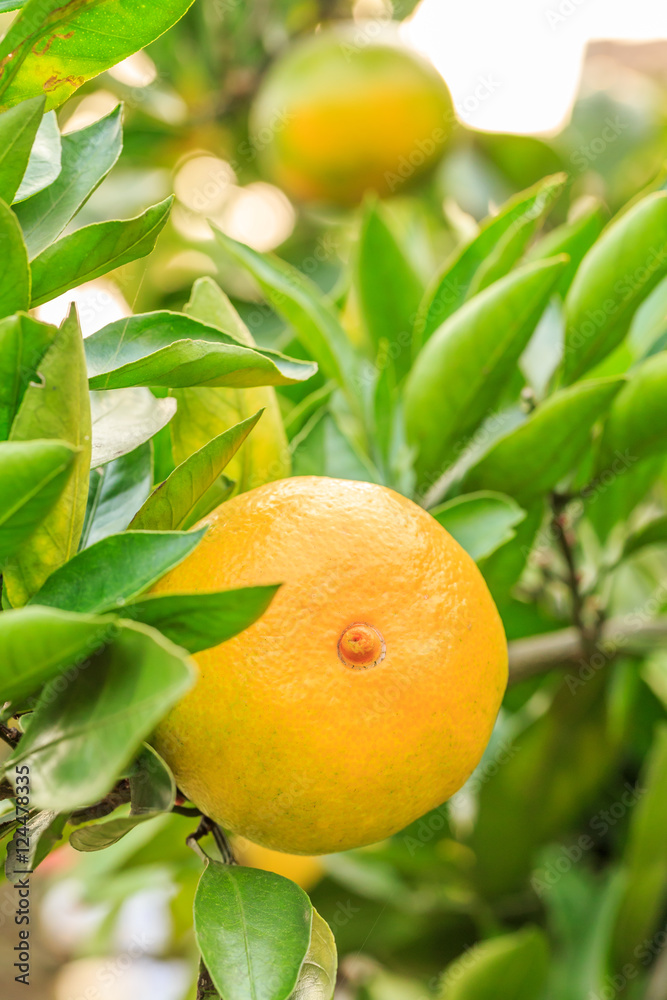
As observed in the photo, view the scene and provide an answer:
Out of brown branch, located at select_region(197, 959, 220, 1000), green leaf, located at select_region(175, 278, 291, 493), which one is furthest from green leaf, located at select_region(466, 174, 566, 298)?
brown branch, located at select_region(197, 959, 220, 1000)

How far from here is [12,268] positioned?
42 centimetres

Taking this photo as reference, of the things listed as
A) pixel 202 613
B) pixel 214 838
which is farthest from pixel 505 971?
pixel 202 613

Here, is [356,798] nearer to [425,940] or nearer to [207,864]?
[207,864]

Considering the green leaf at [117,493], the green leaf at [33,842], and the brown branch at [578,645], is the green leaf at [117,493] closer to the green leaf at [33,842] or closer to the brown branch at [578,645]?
the green leaf at [33,842]

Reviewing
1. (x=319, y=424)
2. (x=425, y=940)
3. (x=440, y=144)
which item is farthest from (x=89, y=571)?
(x=440, y=144)

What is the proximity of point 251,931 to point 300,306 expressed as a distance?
0.50m

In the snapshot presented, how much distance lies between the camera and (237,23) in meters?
1.93

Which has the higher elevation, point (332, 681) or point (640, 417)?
point (332, 681)

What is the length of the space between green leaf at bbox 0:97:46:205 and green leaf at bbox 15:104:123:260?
0.21 feet

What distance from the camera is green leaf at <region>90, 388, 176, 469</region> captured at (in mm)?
482

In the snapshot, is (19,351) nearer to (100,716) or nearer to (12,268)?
(12,268)

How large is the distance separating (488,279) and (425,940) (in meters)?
0.98

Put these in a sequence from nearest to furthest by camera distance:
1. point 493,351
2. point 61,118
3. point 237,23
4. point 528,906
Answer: point 493,351 < point 528,906 < point 61,118 < point 237,23

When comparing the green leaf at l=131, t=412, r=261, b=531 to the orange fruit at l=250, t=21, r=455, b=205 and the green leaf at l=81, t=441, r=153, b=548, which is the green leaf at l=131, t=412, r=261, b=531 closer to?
the green leaf at l=81, t=441, r=153, b=548
